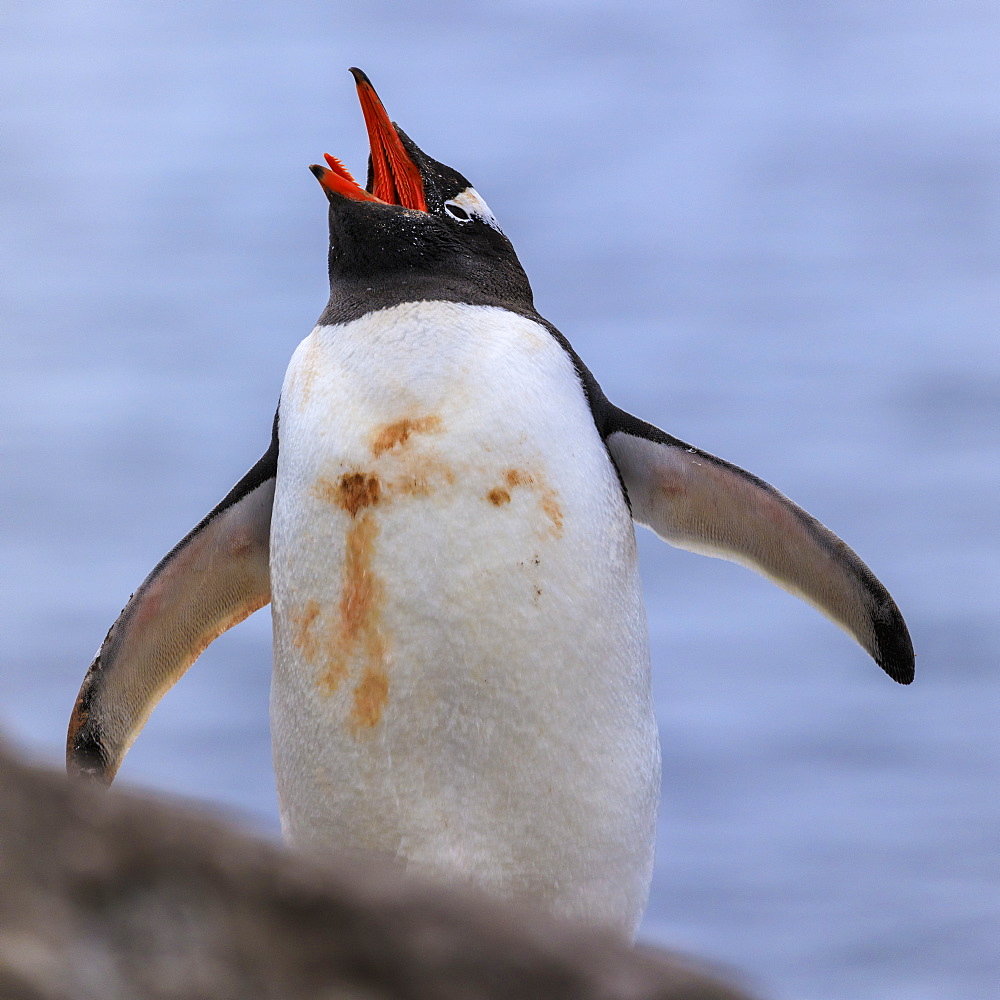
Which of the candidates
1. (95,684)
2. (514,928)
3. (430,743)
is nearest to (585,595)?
(430,743)

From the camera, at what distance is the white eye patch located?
3305mm

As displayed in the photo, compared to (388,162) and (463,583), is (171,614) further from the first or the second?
(388,162)

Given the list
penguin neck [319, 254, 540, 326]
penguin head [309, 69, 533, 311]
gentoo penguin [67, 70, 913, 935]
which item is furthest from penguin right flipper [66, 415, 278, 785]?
penguin head [309, 69, 533, 311]

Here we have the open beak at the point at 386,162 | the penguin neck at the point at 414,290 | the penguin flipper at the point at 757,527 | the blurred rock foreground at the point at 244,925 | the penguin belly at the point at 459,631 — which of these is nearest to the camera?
the blurred rock foreground at the point at 244,925

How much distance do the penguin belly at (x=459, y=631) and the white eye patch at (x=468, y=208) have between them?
1.35 ft

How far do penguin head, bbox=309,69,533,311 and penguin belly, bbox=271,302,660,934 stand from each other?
6.2 inches

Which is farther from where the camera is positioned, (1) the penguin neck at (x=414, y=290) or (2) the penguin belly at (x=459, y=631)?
(1) the penguin neck at (x=414, y=290)

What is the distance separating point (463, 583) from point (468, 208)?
1.08 m

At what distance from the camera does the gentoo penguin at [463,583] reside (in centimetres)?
274

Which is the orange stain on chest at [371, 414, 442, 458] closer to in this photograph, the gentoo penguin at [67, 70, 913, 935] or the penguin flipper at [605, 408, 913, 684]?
the gentoo penguin at [67, 70, 913, 935]

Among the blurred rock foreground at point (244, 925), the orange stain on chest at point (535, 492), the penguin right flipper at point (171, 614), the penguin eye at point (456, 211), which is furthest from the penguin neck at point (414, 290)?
the blurred rock foreground at point (244, 925)

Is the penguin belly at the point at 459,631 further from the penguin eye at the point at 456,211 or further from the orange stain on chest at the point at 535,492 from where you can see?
the penguin eye at the point at 456,211

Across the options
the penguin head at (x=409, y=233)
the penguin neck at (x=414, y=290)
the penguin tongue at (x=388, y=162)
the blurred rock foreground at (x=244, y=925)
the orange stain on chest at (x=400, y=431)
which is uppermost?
the penguin tongue at (x=388, y=162)

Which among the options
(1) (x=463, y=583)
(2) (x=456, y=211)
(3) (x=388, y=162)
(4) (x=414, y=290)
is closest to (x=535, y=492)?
(1) (x=463, y=583)
